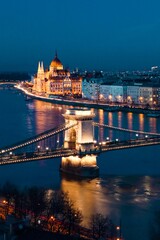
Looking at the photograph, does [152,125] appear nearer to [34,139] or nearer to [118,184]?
[34,139]

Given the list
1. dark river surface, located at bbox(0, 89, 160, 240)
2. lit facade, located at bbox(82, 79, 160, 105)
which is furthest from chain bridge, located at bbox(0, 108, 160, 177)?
lit facade, located at bbox(82, 79, 160, 105)

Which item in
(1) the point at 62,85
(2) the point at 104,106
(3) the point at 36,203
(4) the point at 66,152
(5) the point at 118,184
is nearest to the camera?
(3) the point at 36,203

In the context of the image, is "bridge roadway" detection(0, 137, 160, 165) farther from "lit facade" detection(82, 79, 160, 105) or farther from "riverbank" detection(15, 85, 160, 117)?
"lit facade" detection(82, 79, 160, 105)

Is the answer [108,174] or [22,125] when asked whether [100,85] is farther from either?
[108,174]

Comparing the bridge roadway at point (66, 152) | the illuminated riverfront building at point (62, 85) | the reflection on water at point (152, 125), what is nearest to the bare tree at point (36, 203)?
the bridge roadway at point (66, 152)

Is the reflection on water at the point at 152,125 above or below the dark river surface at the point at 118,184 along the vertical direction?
above

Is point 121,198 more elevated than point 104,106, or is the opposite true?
point 104,106

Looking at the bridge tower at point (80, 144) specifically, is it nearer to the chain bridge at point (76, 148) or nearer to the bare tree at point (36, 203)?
the chain bridge at point (76, 148)

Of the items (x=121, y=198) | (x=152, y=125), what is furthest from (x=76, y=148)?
(x=152, y=125)

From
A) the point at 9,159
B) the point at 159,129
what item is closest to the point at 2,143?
the point at 9,159
